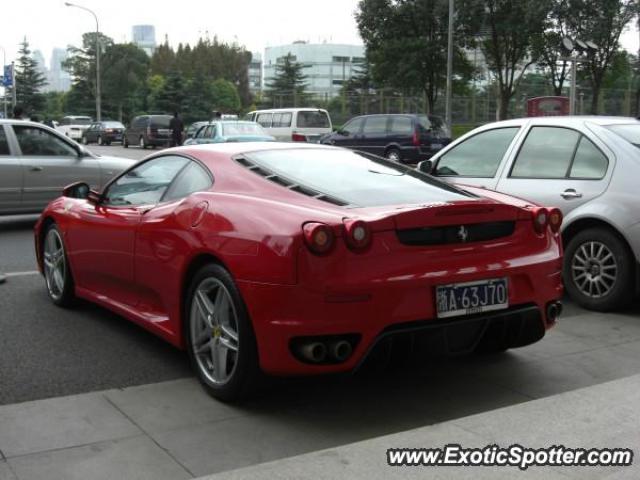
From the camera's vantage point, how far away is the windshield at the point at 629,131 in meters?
6.34

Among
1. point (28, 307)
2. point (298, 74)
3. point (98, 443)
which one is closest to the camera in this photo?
point (98, 443)

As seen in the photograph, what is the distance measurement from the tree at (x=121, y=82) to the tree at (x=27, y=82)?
726 centimetres

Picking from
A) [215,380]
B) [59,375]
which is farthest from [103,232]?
[215,380]

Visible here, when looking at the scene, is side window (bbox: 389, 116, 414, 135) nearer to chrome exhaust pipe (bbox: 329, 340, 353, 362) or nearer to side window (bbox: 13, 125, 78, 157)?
side window (bbox: 13, 125, 78, 157)

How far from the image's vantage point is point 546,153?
6781 mm

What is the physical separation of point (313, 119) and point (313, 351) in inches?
1050

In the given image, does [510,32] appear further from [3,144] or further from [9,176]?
[9,176]

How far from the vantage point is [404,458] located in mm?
3166

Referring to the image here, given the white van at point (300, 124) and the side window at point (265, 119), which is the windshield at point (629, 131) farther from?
the side window at point (265, 119)

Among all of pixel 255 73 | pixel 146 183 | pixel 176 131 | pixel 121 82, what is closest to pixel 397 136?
pixel 176 131

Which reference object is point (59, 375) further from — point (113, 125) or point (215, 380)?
point (113, 125)

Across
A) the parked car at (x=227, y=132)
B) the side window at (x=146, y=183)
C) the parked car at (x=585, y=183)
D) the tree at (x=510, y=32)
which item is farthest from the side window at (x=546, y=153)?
the tree at (x=510, y=32)

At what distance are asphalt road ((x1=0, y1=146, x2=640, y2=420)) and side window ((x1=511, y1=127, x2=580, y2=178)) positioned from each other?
1233 millimetres

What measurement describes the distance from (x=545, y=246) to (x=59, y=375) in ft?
9.13
